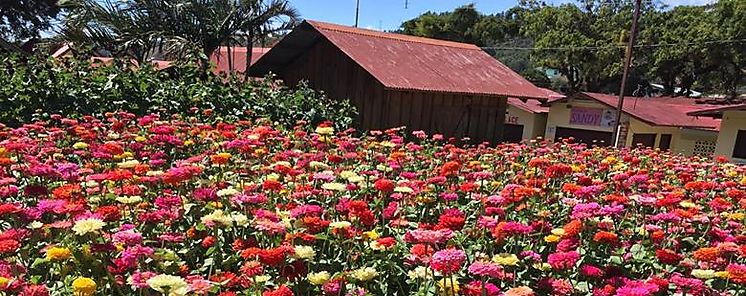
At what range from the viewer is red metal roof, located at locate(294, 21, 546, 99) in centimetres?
1158

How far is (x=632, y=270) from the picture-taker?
2217mm

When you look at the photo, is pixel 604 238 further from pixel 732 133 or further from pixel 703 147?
pixel 703 147

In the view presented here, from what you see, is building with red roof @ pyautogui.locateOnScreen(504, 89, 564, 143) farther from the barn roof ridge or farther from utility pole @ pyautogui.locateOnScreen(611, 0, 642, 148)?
the barn roof ridge

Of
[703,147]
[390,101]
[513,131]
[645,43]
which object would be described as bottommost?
[513,131]

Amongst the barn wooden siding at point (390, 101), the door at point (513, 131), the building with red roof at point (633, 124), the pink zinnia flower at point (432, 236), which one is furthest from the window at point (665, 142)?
the pink zinnia flower at point (432, 236)

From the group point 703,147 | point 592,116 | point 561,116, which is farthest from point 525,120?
point 703,147

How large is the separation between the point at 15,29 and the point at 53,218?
104 ft

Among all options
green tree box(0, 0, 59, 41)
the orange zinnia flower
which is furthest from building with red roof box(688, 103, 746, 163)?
green tree box(0, 0, 59, 41)

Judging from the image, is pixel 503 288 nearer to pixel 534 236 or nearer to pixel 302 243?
pixel 534 236

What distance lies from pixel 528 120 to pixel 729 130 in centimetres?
815

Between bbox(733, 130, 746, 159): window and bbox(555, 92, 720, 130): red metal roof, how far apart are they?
3254mm

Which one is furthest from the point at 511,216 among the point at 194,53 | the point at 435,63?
the point at 435,63

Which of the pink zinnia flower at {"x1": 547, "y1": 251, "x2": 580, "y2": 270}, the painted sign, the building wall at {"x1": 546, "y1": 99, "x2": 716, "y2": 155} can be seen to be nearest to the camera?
the pink zinnia flower at {"x1": 547, "y1": 251, "x2": 580, "y2": 270}

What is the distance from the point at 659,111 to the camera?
24.6 m
